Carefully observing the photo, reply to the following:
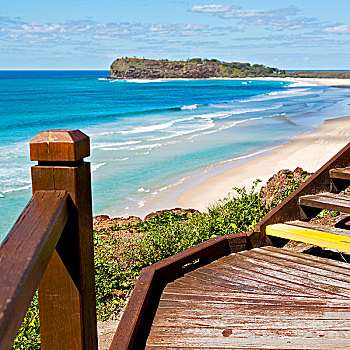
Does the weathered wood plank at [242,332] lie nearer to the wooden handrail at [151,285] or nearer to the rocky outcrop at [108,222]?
the wooden handrail at [151,285]

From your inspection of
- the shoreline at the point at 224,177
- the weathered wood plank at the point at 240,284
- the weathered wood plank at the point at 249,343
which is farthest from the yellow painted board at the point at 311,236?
the shoreline at the point at 224,177

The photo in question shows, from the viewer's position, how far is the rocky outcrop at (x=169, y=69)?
522 feet

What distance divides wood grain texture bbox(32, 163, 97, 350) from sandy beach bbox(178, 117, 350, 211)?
884cm

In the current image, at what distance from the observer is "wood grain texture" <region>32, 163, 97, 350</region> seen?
1.50 meters

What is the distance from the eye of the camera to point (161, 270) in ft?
11.7

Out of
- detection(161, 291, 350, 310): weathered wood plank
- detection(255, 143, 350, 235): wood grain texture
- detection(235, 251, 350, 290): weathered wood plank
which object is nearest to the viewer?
detection(161, 291, 350, 310): weathered wood plank

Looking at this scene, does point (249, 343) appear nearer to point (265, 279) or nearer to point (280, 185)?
point (265, 279)

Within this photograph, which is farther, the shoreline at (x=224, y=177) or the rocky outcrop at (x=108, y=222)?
the shoreline at (x=224, y=177)

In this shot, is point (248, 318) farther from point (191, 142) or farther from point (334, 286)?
point (191, 142)

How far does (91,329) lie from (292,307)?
1.91 meters

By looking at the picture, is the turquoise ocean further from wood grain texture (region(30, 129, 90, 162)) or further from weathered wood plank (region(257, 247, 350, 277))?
wood grain texture (region(30, 129, 90, 162))

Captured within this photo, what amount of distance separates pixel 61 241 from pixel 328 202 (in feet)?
10.8

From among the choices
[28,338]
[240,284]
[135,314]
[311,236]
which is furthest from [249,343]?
[28,338]

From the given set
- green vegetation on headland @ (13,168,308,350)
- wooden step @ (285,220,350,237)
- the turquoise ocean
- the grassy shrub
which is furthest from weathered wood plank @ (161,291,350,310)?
the turquoise ocean
